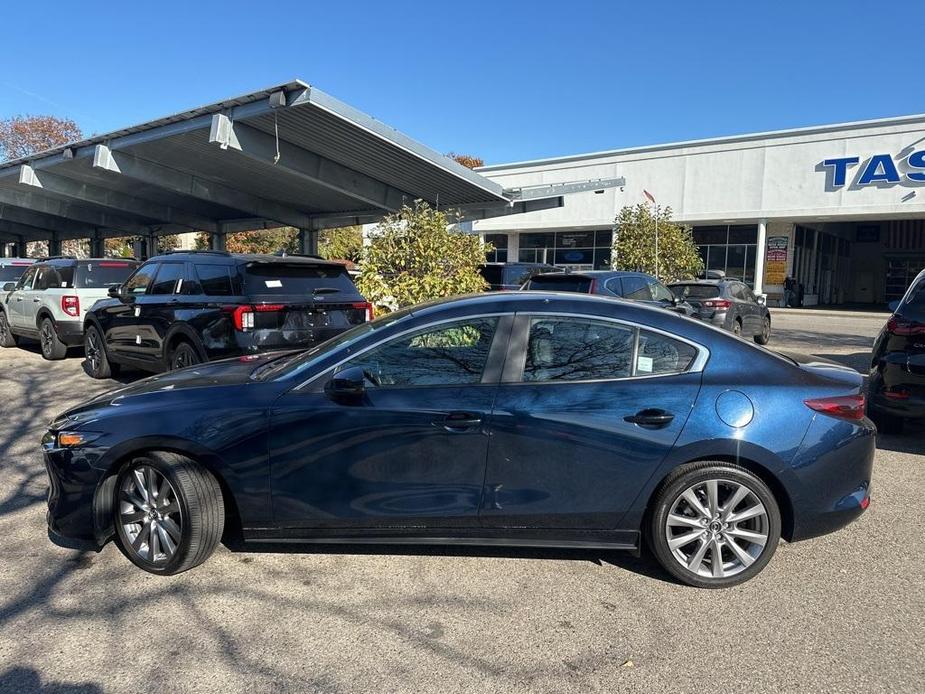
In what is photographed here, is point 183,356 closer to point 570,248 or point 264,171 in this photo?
point 264,171

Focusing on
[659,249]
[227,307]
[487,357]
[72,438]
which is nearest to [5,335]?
[227,307]

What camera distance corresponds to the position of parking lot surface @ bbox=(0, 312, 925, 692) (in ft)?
8.70

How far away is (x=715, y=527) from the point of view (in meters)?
3.33

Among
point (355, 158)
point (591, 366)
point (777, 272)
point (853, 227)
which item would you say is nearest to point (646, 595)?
point (591, 366)

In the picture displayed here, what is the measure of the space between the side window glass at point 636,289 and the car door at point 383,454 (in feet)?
24.2

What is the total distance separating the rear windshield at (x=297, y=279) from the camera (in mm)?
6672

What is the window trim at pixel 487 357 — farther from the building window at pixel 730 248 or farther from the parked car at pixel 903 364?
the building window at pixel 730 248

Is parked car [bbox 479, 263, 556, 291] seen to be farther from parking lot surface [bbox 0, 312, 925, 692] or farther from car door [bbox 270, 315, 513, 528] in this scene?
car door [bbox 270, 315, 513, 528]

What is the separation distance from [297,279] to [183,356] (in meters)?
1.61

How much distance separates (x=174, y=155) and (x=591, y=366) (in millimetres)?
16816

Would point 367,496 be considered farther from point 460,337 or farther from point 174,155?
point 174,155

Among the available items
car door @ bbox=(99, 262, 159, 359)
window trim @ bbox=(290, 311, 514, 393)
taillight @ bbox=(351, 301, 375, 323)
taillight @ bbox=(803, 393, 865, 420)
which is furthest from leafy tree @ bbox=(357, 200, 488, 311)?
taillight @ bbox=(803, 393, 865, 420)

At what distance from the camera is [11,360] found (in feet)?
35.2

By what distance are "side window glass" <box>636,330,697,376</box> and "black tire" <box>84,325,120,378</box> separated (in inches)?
313
